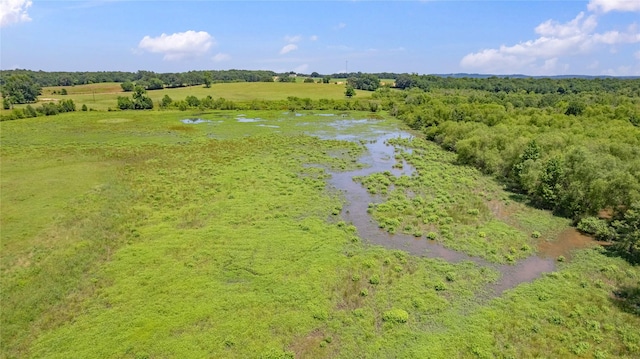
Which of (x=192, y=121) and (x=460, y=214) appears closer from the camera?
(x=460, y=214)

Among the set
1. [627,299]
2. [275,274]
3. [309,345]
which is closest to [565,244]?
[627,299]

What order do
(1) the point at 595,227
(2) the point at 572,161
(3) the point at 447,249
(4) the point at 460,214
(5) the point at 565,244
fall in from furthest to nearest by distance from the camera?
1. (2) the point at 572,161
2. (4) the point at 460,214
3. (1) the point at 595,227
4. (5) the point at 565,244
5. (3) the point at 447,249

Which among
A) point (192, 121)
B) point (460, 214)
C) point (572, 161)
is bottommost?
point (460, 214)

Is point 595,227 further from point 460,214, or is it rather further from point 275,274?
point 275,274

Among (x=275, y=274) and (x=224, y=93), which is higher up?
(x=224, y=93)

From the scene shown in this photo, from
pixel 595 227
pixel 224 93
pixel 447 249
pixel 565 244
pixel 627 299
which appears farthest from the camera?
pixel 224 93

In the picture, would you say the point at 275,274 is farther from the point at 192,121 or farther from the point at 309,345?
the point at 192,121

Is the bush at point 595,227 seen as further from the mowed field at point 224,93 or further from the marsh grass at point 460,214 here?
the mowed field at point 224,93

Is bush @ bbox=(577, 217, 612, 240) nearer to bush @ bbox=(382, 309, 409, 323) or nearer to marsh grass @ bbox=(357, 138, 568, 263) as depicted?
marsh grass @ bbox=(357, 138, 568, 263)
